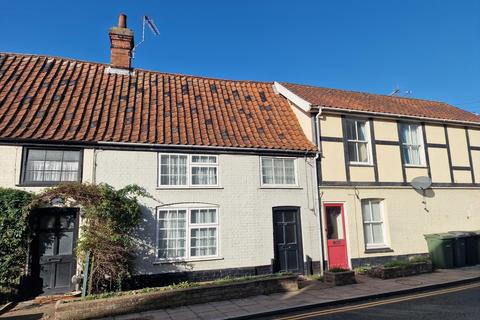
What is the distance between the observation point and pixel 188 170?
1166 cm

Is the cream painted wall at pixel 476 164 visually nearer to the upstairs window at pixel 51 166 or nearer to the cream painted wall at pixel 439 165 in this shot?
the cream painted wall at pixel 439 165

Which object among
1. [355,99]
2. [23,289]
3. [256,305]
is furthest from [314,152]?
[23,289]

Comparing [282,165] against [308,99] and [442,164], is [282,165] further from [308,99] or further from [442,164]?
[442,164]

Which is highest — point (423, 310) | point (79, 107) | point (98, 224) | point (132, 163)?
point (79, 107)

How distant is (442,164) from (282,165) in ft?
26.9

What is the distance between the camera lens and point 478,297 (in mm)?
8578

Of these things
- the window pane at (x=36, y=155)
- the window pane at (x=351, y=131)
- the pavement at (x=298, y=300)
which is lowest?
the pavement at (x=298, y=300)

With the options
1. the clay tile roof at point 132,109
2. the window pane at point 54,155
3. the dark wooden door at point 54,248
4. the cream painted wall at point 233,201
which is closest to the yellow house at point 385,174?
the cream painted wall at point 233,201

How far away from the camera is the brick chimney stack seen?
14922 mm

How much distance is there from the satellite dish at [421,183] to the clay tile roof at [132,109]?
17.0 feet

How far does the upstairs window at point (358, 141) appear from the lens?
14.2 m

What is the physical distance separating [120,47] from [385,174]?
1312 centimetres

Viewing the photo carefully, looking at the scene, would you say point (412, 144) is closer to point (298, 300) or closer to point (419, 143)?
point (419, 143)

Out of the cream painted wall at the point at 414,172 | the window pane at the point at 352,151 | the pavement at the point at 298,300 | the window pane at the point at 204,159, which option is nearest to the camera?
the pavement at the point at 298,300
